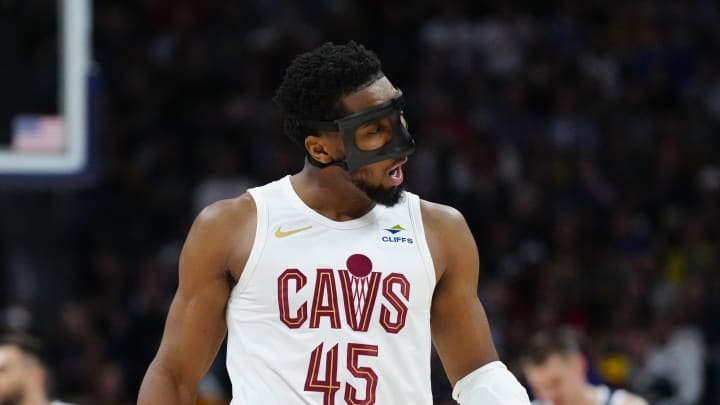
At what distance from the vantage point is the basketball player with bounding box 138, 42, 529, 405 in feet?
12.3

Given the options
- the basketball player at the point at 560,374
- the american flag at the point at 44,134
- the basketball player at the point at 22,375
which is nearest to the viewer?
the basketball player at the point at 22,375

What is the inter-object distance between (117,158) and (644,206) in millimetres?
4669

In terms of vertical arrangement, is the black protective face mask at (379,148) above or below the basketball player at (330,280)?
above

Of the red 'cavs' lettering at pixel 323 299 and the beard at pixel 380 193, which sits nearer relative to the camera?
the red 'cavs' lettering at pixel 323 299

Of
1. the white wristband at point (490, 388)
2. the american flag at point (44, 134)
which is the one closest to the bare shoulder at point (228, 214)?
the white wristband at point (490, 388)

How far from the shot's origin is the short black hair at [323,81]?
3826mm

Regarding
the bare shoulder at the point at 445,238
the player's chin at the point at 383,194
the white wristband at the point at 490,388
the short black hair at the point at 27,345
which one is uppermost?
the player's chin at the point at 383,194

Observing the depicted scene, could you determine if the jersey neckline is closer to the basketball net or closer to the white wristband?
the basketball net

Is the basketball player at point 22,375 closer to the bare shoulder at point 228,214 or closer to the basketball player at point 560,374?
the bare shoulder at point 228,214

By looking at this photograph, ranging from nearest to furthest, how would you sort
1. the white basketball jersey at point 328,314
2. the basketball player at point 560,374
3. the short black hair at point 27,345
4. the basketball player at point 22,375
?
the white basketball jersey at point 328,314 < the basketball player at point 22,375 < the short black hair at point 27,345 < the basketball player at point 560,374

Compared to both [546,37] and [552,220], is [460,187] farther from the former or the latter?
[546,37]

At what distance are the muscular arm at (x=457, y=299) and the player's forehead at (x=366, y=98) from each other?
0.40 m

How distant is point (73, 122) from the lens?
22.4ft

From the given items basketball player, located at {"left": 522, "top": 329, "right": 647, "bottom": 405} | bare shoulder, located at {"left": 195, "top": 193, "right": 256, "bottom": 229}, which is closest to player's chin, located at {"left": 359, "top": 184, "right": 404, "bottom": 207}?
bare shoulder, located at {"left": 195, "top": 193, "right": 256, "bottom": 229}
